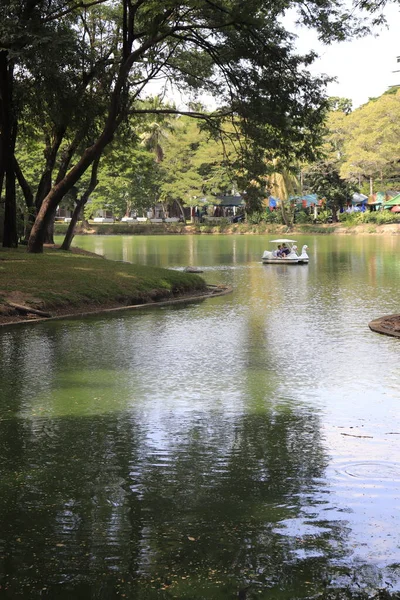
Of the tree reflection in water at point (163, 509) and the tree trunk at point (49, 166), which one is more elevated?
the tree trunk at point (49, 166)

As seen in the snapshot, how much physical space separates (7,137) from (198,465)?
63.9 feet

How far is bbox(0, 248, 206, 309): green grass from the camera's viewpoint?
20.6 m

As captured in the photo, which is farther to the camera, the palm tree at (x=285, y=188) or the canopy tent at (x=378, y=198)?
the canopy tent at (x=378, y=198)

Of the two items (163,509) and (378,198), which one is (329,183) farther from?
(163,509)

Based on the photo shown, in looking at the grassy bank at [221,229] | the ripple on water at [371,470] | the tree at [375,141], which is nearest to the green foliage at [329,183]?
the grassy bank at [221,229]

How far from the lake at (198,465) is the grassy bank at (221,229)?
65.1 metres

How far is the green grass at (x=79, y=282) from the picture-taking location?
67.5ft

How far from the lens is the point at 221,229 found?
90750 mm

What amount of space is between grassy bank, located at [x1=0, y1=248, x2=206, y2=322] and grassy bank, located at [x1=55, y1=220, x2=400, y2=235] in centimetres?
5464

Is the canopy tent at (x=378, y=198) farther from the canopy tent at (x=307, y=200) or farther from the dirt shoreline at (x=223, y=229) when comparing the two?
the canopy tent at (x=307, y=200)

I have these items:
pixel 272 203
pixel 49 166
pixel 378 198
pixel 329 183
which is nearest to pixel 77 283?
pixel 49 166

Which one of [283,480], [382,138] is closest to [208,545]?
[283,480]

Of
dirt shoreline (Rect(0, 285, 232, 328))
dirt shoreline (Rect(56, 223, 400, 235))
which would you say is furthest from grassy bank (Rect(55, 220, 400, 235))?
dirt shoreline (Rect(0, 285, 232, 328))

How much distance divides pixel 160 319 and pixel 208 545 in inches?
556
